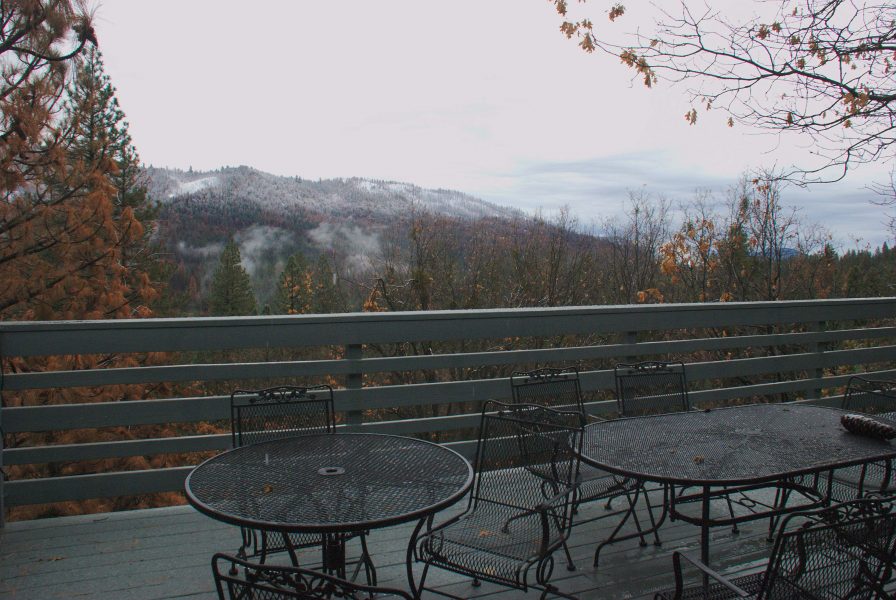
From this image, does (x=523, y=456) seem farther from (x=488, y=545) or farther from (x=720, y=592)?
(x=720, y=592)

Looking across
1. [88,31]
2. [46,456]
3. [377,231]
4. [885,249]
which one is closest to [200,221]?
[377,231]

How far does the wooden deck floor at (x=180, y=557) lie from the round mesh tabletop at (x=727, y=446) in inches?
22.7

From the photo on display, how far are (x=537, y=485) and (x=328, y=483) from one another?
108 cm

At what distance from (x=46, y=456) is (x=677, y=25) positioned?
19.1 feet

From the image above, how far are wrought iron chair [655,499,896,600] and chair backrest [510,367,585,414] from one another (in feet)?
5.52

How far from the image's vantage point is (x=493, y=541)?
8.06 ft

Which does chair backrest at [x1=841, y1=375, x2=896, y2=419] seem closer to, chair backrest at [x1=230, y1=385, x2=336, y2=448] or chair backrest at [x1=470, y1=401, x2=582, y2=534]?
chair backrest at [x1=470, y1=401, x2=582, y2=534]

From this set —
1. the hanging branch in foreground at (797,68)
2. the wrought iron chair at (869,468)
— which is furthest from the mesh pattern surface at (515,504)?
the hanging branch in foreground at (797,68)

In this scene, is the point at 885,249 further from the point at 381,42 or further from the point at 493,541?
the point at 493,541

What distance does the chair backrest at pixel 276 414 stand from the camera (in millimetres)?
3012

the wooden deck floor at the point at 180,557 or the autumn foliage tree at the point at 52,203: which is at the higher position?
the autumn foliage tree at the point at 52,203

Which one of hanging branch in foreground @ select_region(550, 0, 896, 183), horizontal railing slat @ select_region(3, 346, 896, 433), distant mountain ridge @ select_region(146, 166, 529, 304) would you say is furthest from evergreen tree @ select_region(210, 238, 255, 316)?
horizontal railing slat @ select_region(3, 346, 896, 433)

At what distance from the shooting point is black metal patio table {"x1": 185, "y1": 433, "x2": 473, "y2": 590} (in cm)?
196

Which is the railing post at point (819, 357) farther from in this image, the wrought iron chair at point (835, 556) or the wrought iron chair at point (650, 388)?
the wrought iron chair at point (835, 556)
